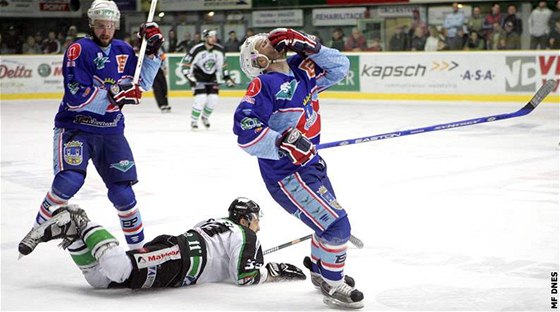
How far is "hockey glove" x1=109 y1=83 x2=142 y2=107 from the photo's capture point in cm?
480

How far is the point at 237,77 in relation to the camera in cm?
1775

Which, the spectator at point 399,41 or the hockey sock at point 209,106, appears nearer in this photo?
the hockey sock at point 209,106

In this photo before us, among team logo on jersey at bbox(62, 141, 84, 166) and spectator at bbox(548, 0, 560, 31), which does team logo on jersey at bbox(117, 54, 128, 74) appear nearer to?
team logo on jersey at bbox(62, 141, 84, 166)

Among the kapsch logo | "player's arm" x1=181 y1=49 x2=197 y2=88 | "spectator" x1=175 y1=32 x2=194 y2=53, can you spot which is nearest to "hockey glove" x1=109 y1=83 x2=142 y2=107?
"player's arm" x1=181 y1=49 x2=197 y2=88

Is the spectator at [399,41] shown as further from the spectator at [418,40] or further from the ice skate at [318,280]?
the ice skate at [318,280]

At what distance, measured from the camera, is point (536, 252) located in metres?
5.19

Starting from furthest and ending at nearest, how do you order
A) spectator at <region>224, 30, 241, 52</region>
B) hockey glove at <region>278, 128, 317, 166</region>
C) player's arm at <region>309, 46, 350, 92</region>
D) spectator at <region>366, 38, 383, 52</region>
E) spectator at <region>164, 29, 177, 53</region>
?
spectator at <region>164, 29, 177, 53</region>
spectator at <region>224, 30, 241, 52</region>
spectator at <region>366, 38, 383, 52</region>
player's arm at <region>309, 46, 350, 92</region>
hockey glove at <region>278, 128, 317, 166</region>

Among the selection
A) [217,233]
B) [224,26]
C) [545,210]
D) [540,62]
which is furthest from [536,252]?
[224,26]

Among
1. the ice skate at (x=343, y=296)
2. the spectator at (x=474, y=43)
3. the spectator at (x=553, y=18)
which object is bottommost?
the spectator at (x=474, y=43)

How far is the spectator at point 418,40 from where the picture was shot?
16.4 metres

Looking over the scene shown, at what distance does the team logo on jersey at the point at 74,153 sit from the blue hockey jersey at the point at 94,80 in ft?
0.35

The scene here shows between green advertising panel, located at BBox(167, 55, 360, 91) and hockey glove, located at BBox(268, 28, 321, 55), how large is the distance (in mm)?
12229

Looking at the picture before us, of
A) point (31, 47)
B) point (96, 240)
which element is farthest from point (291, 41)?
point (31, 47)

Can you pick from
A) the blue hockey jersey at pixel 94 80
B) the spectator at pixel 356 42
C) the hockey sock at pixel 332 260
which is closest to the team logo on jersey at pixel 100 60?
Result: the blue hockey jersey at pixel 94 80
